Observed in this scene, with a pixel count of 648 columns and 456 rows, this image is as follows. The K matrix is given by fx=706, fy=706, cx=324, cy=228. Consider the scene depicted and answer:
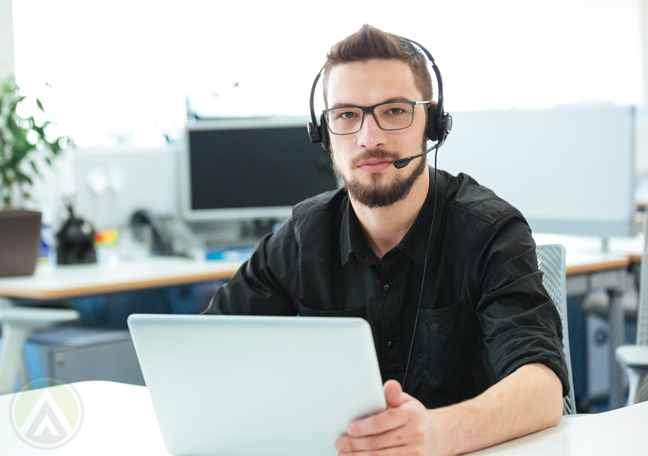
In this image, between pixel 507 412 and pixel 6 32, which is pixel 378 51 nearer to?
pixel 507 412

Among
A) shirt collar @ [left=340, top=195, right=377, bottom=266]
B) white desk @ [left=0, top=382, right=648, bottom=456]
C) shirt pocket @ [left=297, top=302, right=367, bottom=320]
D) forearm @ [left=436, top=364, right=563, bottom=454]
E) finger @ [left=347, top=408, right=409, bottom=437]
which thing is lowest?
white desk @ [left=0, top=382, right=648, bottom=456]

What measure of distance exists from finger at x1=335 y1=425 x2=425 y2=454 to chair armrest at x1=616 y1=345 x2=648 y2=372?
3.03 feet

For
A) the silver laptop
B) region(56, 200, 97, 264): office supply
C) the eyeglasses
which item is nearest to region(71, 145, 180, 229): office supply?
region(56, 200, 97, 264): office supply

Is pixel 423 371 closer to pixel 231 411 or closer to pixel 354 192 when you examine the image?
pixel 354 192

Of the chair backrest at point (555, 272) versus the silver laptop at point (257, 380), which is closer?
the silver laptop at point (257, 380)

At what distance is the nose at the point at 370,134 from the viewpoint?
115cm

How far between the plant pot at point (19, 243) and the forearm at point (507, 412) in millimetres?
1878

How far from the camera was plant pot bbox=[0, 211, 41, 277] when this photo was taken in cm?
230

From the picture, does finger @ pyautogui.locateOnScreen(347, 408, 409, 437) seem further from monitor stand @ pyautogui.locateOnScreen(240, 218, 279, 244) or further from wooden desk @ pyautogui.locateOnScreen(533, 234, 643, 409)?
monitor stand @ pyautogui.locateOnScreen(240, 218, 279, 244)

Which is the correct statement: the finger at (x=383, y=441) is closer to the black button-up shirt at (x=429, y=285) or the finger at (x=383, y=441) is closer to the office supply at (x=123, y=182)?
the black button-up shirt at (x=429, y=285)

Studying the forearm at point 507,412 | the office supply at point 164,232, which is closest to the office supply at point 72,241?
the office supply at point 164,232

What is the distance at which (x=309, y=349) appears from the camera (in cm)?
71

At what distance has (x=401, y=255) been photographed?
3.95ft

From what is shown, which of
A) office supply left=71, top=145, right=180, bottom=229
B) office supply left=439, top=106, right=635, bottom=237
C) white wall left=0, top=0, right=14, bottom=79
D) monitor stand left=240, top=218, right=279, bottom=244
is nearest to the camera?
office supply left=439, top=106, right=635, bottom=237
